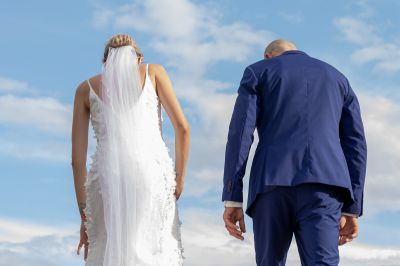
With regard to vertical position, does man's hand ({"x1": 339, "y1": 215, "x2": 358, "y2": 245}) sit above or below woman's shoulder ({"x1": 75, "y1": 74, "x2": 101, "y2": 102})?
below

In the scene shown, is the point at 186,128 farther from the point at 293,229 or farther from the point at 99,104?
the point at 293,229

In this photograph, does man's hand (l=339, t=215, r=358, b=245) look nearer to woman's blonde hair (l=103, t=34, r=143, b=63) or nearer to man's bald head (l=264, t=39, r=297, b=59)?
man's bald head (l=264, t=39, r=297, b=59)

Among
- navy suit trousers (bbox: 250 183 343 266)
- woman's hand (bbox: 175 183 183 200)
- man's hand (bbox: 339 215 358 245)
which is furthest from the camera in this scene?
woman's hand (bbox: 175 183 183 200)

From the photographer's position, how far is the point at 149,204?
660 cm

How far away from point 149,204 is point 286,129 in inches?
68.9

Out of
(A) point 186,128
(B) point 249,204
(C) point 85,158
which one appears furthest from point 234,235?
(C) point 85,158

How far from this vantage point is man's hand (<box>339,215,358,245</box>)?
5.96m

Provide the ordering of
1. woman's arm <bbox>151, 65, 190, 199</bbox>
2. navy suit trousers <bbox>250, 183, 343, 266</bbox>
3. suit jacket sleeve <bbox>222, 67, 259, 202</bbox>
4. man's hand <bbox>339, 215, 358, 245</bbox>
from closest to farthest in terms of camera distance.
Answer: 1. navy suit trousers <bbox>250, 183, 343, 266</bbox>
2. suit jacket sleeve <bbox>222, 67, 259, 202</bbox>
3. man's hand <bbox>339, 215, 358, 245</bbox>
4. woman's arm <bbox>151, 65, 190, 199</bbox>

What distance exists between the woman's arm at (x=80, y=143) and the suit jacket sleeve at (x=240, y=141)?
184 cm

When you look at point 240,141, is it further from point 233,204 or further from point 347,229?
point 347,229

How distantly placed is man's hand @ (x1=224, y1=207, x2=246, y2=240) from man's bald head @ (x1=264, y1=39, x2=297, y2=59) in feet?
4.77

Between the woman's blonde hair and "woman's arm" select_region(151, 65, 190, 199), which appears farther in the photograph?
the woman's blonde hair

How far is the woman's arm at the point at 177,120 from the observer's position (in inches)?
256

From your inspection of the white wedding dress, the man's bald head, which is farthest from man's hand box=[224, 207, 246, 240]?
the man's bald head
